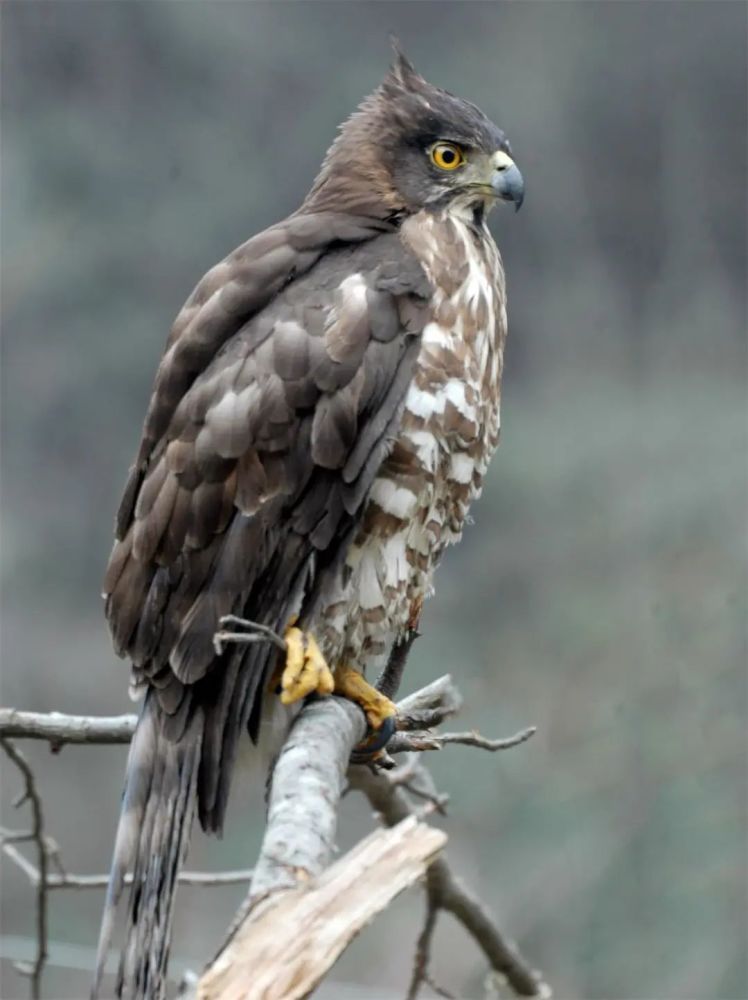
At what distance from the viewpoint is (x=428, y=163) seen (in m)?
2.19

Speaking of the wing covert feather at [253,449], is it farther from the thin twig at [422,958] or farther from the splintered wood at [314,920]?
the splintered wood at [314,920]

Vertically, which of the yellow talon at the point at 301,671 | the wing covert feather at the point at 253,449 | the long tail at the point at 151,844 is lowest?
the long tail at the point at 151,844

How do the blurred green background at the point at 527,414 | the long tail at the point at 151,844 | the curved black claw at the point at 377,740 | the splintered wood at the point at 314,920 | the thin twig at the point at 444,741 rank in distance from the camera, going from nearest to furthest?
the splintered wood at the point at 314,920 → the long tail at the point at 151,844 → the thin twig at the point at 444,741 → the curved black claw at the point at 377,740 → the blurred green background at the point at 527,414

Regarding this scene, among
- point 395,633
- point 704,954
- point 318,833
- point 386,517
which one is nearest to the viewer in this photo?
point 318,833

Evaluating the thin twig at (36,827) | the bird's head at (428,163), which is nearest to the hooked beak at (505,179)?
the bird's head at (428,163)

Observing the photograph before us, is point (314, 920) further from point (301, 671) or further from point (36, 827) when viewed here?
point (36, 827)

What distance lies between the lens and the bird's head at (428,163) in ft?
7.10

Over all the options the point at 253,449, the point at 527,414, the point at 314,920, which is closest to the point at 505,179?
the point at 253,449

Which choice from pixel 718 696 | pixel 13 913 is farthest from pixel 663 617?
pixel 13 913

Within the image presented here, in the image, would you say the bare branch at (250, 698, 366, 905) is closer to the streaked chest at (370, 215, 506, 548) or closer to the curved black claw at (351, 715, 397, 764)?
the curved black claw at (351, 715, 397, 764)

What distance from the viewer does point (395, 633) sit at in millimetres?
2109

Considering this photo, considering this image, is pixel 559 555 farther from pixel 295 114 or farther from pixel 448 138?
pixel 448 138

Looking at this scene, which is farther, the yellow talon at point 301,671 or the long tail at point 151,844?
the yellow talon at point 301,671

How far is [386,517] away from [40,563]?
2549 millimetres
